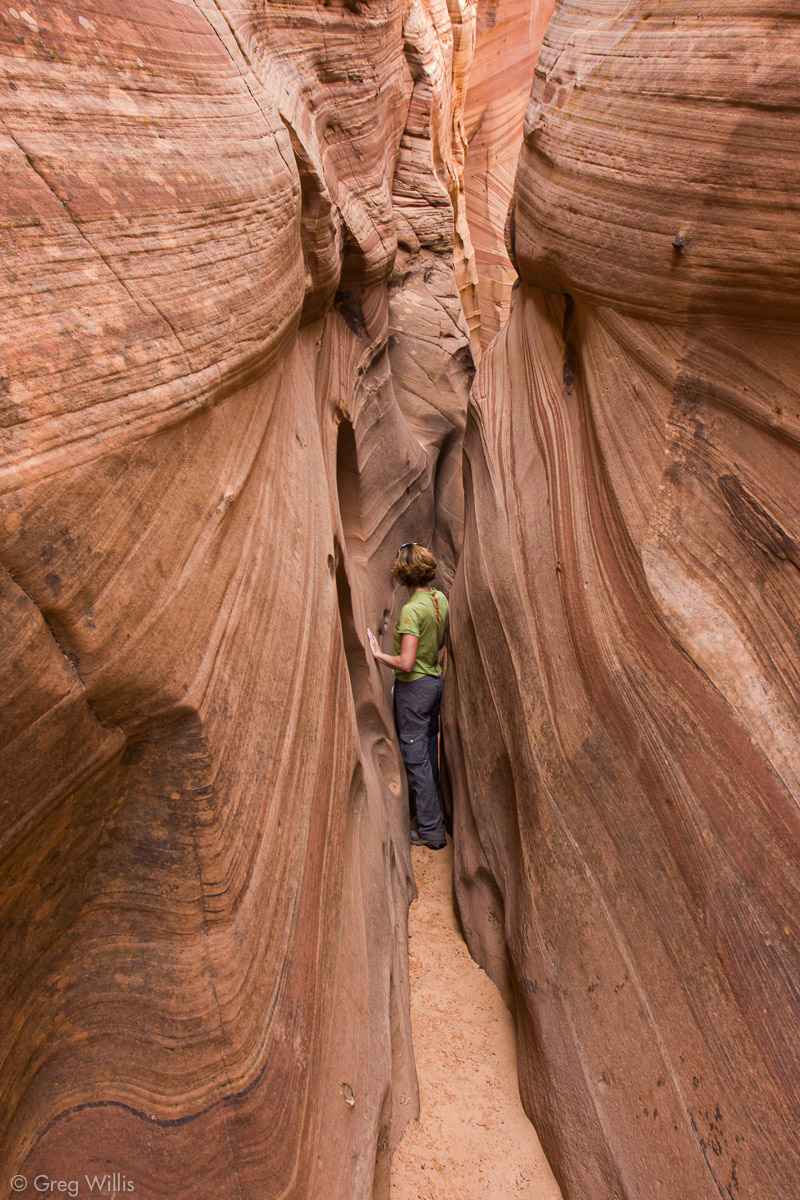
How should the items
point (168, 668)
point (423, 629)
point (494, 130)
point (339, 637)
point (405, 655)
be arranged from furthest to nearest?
point (494, 130)
point (423, 629)
point (405, 655)
point (339, 637)
point (168, 668)

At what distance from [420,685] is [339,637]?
162cm

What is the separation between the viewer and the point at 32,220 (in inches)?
71.5

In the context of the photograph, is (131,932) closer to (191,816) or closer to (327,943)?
(191,816)

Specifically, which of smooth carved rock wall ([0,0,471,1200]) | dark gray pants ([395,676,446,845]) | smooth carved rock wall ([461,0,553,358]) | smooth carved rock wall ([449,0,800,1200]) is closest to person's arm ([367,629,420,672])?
dark gray pants ([395,676,446,845])

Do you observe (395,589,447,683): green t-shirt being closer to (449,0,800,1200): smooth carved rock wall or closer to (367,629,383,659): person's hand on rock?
(367,629,383,659): person's hand on rock

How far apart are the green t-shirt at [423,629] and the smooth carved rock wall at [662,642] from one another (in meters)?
0.84

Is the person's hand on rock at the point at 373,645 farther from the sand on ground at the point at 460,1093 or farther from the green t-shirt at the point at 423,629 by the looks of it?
the sand on ground at the point at 460,1093

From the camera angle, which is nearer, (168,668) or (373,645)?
(168,668)

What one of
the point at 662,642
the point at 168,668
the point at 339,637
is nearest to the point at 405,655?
the point at 339,637

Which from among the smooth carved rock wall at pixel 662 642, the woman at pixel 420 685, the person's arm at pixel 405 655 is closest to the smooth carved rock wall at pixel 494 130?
the woman at pixel 420 685

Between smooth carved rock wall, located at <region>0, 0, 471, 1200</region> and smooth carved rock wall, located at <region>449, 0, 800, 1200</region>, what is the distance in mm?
846

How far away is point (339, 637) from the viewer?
345 cm

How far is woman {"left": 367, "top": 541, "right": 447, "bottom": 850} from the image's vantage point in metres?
4.86

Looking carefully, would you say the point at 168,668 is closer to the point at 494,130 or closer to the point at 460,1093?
the point at 460,1093
